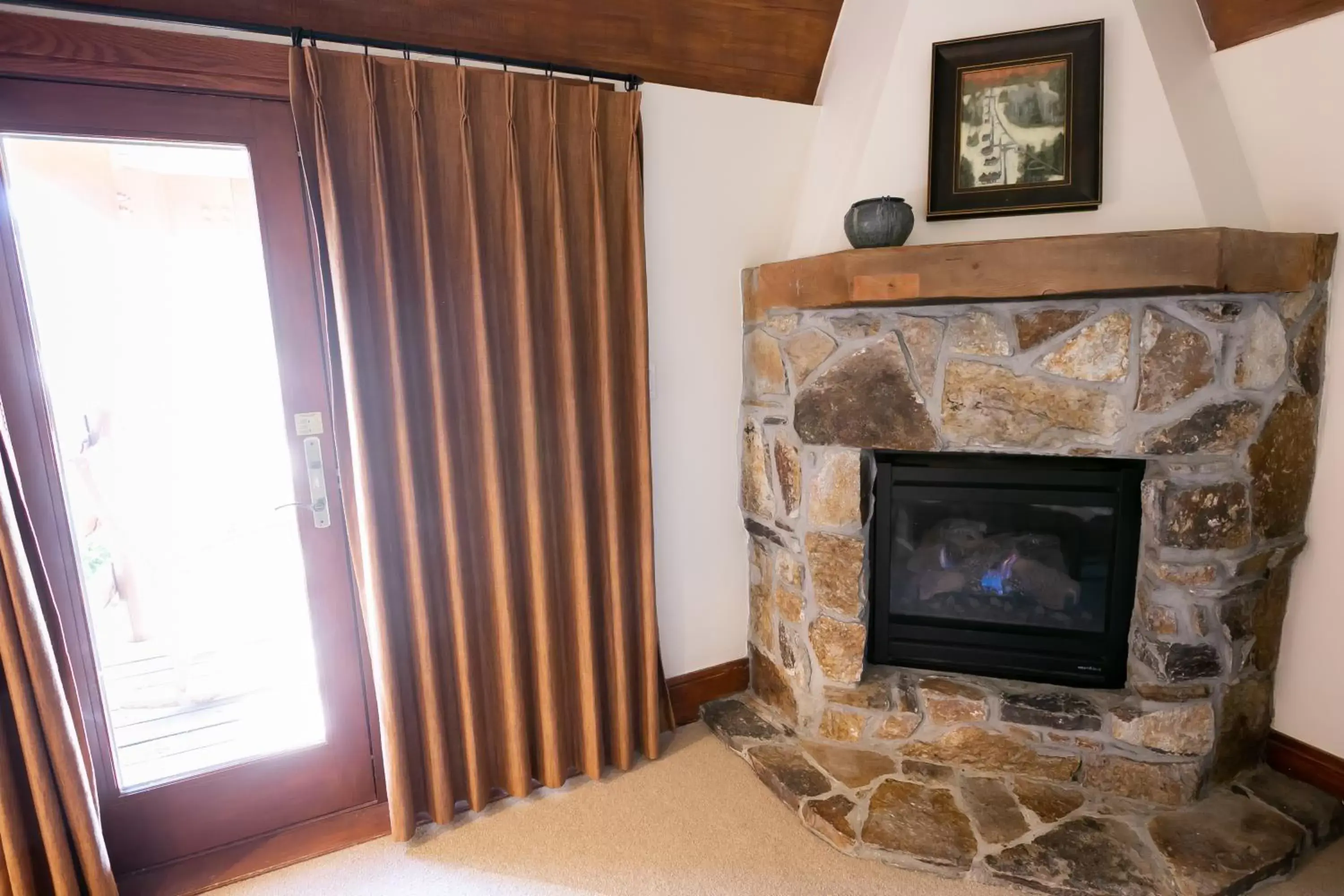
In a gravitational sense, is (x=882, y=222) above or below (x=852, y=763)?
above

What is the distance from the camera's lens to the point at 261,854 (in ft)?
6.74

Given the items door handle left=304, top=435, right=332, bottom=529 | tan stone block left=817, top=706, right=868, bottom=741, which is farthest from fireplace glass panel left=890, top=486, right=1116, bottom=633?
door handle left=304, top=435, right=332, bottom=529

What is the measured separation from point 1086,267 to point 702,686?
1.97 metres

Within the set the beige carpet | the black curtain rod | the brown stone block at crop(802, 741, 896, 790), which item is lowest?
the beige carpet

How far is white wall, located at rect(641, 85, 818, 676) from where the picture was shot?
2.34 m

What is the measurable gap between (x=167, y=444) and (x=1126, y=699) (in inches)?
117

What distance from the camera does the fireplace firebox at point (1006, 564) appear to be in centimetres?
216

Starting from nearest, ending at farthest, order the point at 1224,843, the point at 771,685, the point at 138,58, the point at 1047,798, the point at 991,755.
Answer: the point at 138,58, the point at 1224,843, the point at 1047,798, the point at 991,755, the point at 771,685

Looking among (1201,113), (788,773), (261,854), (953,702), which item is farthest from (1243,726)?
(261,854)

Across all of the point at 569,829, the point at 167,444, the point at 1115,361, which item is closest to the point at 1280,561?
the point at 1115,361

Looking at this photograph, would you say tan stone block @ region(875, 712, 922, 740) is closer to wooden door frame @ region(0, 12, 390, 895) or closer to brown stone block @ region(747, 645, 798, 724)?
brown stone block @ region(747, 645, 798, 724)

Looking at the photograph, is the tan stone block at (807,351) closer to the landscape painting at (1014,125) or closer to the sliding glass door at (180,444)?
the landscape painting at (1014,125)

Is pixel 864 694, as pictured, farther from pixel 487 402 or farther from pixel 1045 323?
pixel 487 402

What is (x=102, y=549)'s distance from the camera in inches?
75.2
